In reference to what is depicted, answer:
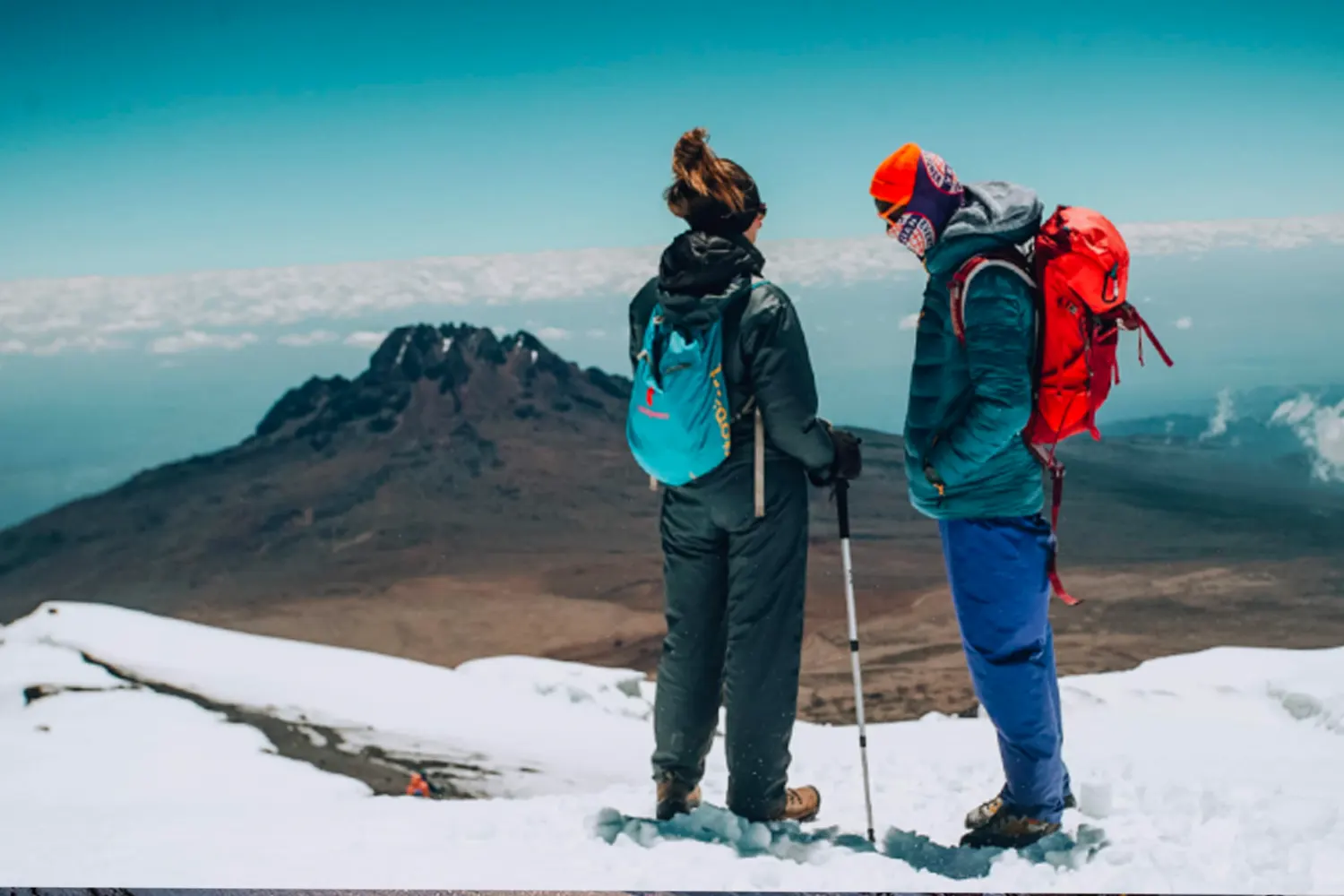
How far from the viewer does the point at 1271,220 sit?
5.39m

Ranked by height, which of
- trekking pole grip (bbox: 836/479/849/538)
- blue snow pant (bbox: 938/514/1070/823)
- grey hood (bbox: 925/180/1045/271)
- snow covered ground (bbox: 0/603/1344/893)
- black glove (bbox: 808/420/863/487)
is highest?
grey hood (bbox: 925/180/1045/271)

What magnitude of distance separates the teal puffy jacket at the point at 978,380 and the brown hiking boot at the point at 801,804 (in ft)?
3.13

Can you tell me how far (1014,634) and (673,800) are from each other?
105cm

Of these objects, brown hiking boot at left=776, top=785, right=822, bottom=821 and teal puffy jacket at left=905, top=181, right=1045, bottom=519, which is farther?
brown hiking boot at left=776, top=785, right=822, bottom=821

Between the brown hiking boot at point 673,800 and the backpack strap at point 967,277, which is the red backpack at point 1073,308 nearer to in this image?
the backpack strap at point 967,277

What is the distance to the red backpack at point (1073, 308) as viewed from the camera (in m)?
2.62

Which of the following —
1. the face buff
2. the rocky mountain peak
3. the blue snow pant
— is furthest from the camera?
the rocky mountain peak

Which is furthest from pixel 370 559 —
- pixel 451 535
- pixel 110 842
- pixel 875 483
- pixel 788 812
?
pixel 788 812

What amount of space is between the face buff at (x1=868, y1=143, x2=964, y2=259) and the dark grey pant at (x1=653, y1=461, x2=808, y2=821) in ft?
2.26

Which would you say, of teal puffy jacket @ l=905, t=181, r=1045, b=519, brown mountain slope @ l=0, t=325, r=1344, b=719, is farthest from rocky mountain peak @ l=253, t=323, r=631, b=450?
teal puffy jacket @ l=905, t=181, r=1045, b=519

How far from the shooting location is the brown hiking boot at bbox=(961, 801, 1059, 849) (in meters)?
2.93

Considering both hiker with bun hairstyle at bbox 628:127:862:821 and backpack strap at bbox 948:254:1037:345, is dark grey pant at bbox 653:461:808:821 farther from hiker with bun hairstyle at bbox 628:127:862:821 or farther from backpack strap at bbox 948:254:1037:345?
backpack strap at bbox 948:254:1037:345

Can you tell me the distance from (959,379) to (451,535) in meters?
7.55

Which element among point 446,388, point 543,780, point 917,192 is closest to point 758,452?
point 917,192
